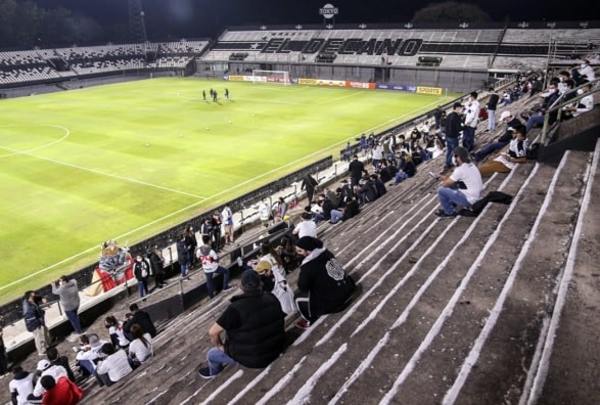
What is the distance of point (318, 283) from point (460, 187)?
14.9ft

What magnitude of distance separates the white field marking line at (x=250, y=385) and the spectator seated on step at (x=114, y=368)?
346 cm

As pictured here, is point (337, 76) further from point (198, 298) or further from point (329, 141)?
Answer: point (198, 298)

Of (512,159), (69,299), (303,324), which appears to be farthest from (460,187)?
(69,299)

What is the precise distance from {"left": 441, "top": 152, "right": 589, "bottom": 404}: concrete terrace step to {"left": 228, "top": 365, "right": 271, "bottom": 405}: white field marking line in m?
2.18

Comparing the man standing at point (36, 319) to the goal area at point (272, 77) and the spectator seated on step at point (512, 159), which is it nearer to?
the spectator seated on step at point (512, 159)

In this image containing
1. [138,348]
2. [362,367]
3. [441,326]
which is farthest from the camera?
[138,348]

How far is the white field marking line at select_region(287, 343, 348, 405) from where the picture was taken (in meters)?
5.16

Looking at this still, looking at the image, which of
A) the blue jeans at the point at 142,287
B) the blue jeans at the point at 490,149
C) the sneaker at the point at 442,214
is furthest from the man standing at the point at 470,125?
the blue jeans at the point at 142,287

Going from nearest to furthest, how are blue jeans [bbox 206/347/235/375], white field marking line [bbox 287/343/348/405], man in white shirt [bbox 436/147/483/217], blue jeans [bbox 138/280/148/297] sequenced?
white field marking line [bbox 287/343/348/405] → blue jeans [bbox 206/347/235/375] → man in white shirt [bbox 436/147/483/217] → blue jeans [bbox 138/280/148/297]

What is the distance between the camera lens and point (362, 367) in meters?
5.41

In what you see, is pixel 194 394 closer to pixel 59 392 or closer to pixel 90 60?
pixel 59 392

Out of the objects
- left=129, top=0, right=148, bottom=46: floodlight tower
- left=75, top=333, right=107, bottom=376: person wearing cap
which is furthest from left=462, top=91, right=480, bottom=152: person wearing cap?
left=129, top=0, right=148, bottom=46: floodlight tower

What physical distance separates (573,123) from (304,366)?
949cm

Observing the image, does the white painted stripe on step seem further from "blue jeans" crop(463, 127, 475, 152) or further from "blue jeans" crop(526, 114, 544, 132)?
"blue jeans" crop(526, 114, 544, 132)
